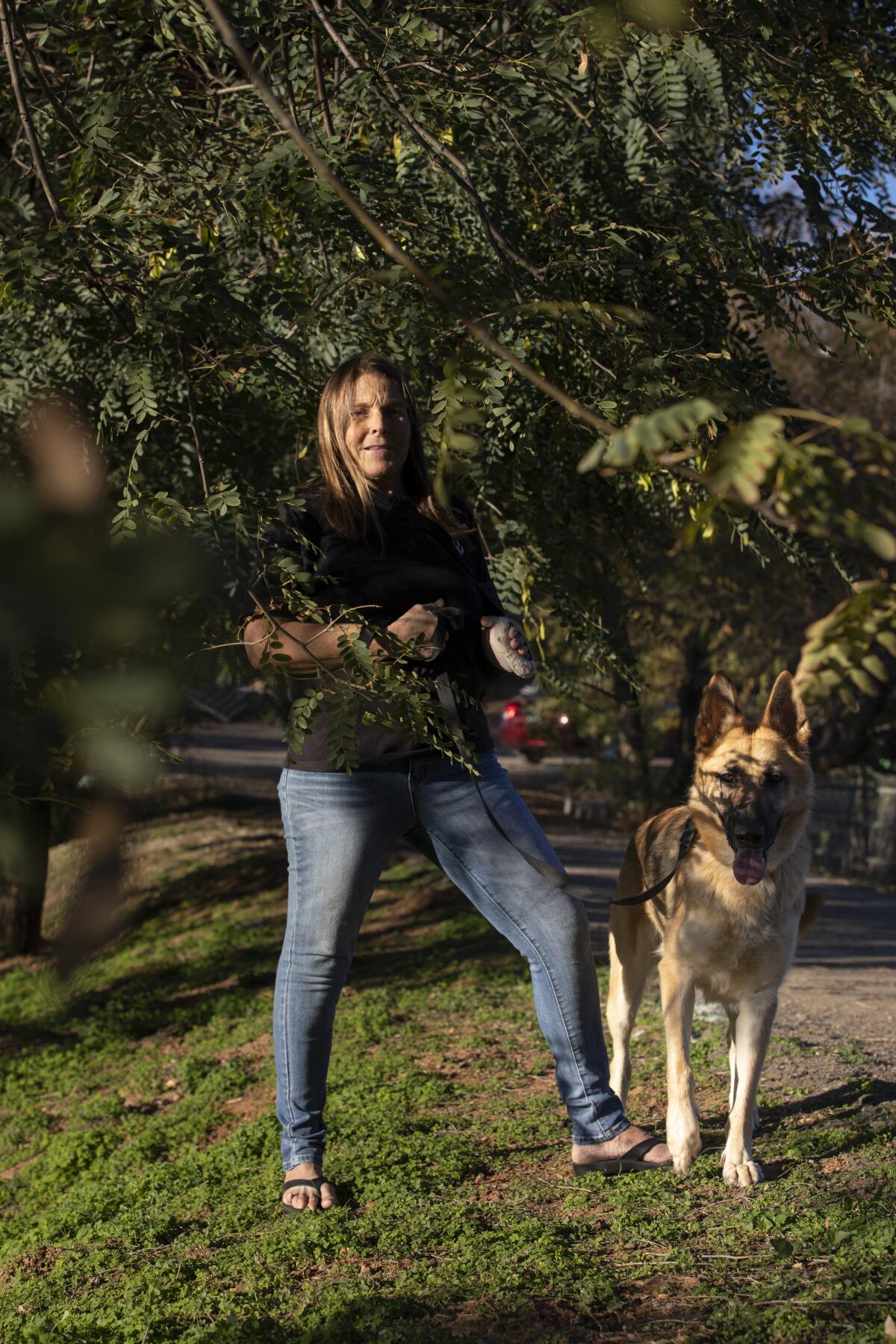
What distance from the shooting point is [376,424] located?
3580 mm

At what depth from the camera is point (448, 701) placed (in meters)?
3.25

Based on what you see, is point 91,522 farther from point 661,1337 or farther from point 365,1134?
point 365,1134

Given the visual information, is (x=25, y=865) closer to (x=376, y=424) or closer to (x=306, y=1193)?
(x=376, y=424)

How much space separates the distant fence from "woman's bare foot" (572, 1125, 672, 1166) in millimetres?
14553

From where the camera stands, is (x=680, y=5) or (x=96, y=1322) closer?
(x=680, y=5)

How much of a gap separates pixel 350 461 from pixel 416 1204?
7.23 feet

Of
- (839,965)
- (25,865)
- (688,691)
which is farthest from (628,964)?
(688,691)

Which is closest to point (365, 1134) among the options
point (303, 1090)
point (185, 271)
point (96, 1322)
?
point (303, 1090)

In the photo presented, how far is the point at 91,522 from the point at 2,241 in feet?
6.96

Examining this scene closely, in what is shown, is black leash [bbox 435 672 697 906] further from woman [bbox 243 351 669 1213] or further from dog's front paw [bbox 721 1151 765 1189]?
dog's front paw [bbox 721 1151 765 1189]

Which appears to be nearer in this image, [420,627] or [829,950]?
[420,627]

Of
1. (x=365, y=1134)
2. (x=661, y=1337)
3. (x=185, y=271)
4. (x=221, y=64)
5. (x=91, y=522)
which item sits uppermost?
(x=221, y=64)

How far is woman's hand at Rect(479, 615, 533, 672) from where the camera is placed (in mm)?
3531

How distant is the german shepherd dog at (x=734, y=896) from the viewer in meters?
4.01
